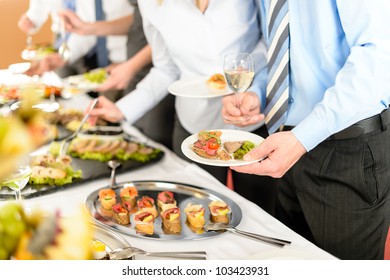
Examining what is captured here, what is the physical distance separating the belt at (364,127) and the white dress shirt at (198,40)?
1.58 ft

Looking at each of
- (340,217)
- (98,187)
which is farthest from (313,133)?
(98,187)

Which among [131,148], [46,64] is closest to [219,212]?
[131,148]

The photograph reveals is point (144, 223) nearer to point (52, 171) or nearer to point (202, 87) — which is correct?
point (52, 171)

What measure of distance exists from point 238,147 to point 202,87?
46cm

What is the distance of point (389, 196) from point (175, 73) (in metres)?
0.93

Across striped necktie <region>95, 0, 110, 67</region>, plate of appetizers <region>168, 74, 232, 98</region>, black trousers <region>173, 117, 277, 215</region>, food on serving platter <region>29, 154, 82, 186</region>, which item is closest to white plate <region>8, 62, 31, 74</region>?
striped necktie <region>95, 0, 110, 67</region>

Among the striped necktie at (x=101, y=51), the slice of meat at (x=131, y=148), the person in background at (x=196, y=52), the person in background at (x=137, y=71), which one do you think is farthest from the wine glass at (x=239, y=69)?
the striped necktie at (x=101, y=51)

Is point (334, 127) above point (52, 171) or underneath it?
above

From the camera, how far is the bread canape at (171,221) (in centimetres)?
132

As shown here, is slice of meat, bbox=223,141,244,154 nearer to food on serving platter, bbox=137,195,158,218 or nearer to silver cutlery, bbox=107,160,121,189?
food on serving platter, bbox=137,195,158,218

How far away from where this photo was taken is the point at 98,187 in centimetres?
164

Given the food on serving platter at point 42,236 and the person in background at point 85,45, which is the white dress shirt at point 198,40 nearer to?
the person in background at point 85,45

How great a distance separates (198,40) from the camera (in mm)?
1875
